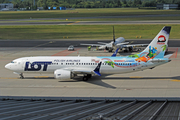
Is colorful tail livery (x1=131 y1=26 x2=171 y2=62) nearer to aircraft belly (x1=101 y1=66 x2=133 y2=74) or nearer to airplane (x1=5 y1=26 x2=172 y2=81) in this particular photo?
airplane (x1=5 y1=26 x2=172 y2=81)

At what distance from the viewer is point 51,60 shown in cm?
4341

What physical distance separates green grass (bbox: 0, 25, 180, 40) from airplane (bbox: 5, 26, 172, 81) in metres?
57.0

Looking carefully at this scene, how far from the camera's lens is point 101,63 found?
4247 cm

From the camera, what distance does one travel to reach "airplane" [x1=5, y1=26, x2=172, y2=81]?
41125 millimetres

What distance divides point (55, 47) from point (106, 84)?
1722 inches

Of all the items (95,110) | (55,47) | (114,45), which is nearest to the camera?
(95,110)

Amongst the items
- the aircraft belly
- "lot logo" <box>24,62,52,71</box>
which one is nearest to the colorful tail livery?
the aircraft belly

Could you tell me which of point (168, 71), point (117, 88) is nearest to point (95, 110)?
point (117, 88)

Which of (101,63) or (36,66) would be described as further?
(36,66)

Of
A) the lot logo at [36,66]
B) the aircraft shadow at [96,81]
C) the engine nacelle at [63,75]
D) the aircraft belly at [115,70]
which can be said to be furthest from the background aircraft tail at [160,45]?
the lot logo at [36,66]

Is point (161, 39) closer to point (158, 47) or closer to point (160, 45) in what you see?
point (160, 45)

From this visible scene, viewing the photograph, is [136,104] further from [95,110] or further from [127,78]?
[127,78]

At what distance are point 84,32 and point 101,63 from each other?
241ft

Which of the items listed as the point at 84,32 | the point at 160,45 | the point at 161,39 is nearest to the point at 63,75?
the point at 160,45
